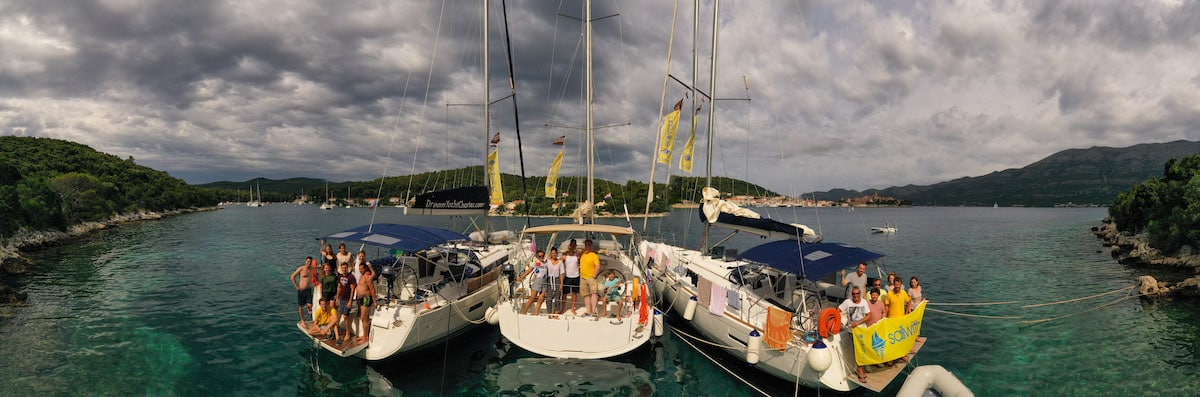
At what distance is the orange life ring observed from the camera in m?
8.58

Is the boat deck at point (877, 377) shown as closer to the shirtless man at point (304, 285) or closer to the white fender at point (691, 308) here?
the white fender at point (691, 308)

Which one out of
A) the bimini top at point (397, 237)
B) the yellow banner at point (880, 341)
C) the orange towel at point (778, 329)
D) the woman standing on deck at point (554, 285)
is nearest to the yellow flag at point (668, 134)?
the woman standing on deck at point (554, 285)

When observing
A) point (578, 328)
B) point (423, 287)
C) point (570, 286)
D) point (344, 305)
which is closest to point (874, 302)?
point (578, 328)

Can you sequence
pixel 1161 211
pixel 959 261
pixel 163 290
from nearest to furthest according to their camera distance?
pixel 163 290 < pixel 1161 211 < pixel 959 261

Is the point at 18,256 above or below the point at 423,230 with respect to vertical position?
below

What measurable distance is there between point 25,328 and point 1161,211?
57840 millimetres

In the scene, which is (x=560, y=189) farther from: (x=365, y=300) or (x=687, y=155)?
(x=365, y=300)

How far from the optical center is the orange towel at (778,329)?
9117 millimetres

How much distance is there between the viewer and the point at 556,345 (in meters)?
10.3

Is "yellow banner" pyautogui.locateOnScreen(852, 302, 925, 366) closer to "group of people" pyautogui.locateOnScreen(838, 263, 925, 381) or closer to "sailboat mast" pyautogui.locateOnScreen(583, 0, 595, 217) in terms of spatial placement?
"group of people" pyautogui.locateOnScreen(838, 263, 925, 381)

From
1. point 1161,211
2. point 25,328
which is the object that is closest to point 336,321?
point 25,328

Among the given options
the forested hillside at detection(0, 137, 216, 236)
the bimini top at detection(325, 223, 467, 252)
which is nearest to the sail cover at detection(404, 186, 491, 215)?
the bimini top at detection(325, 223, 467, 252)

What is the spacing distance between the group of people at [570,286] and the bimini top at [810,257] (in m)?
3.78

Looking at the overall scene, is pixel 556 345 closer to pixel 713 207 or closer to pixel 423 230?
pixel 423 230
